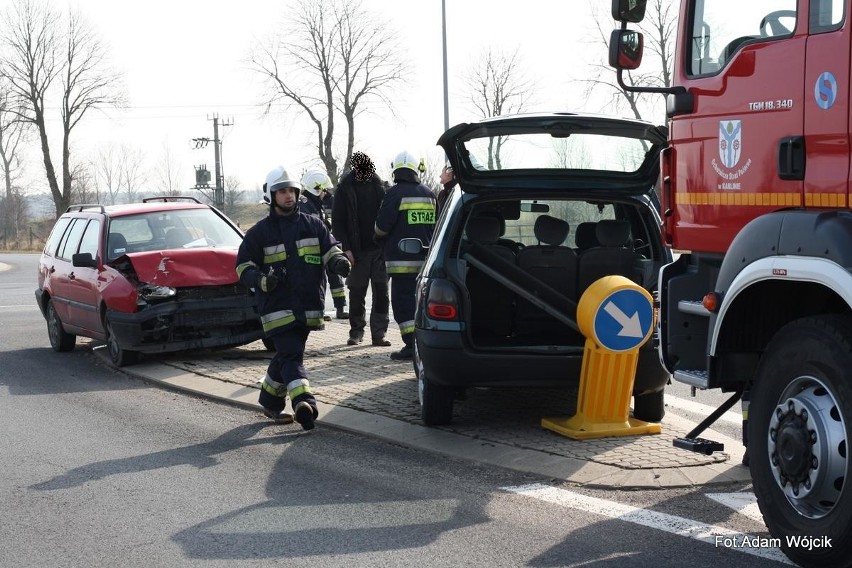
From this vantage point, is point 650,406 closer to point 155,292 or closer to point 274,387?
point 274,387

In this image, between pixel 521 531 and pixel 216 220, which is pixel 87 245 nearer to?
pixel 216 220

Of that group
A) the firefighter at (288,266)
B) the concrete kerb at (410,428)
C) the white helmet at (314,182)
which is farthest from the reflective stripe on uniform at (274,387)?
the white helmet at (314,182)

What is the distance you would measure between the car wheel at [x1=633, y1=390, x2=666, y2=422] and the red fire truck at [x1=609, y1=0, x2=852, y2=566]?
2.13 meters

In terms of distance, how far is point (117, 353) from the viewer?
11.6 m

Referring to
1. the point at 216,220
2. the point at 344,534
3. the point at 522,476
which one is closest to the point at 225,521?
the point at 344,534

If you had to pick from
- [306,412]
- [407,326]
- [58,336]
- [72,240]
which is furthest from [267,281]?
[58,336]

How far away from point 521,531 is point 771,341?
57.1 inches

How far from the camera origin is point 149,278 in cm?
1122

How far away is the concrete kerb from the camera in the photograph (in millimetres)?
6508

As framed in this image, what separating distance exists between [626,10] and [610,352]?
2336 mm

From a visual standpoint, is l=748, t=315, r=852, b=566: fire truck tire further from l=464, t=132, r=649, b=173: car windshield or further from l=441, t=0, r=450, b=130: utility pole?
l=441, t=0, r=450, b=130: utility pole

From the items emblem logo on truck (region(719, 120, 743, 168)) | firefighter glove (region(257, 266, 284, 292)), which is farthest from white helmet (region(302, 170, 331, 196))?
emblem logo on truck (region(719, 120, 743, 168))

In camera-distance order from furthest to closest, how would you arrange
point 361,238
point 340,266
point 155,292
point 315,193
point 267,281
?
1. point 315,193
2. point 361,238
3. point 155,292
4. point 340,266
5. point 267,281

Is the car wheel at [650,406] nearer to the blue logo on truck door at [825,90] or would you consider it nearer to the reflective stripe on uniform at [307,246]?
the reflective stripe on uniform at [307,246]
